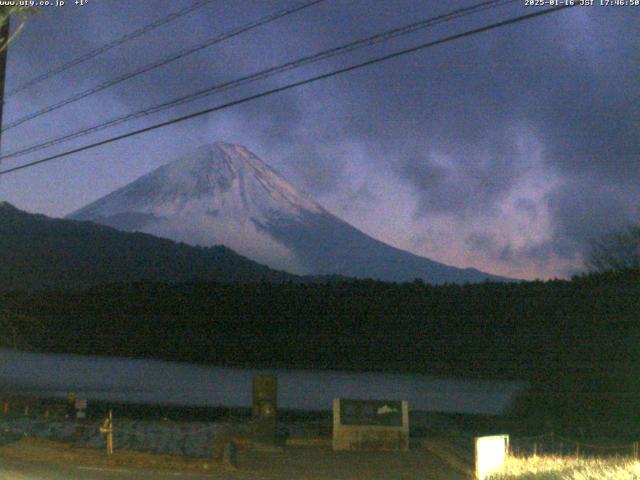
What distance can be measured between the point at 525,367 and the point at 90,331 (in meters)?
43.8

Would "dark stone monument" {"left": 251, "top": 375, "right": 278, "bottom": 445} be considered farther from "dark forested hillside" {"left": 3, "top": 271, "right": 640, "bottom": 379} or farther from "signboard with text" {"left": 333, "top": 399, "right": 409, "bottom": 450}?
"dark forested hillside" {"left": 3, "top": 271, "right": 640, "bottom": 379}

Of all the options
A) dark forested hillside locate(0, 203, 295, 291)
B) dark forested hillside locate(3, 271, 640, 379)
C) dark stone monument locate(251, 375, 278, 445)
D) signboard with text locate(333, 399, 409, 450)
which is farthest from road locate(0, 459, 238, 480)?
dark forested hillside locate(0, 203, 295, 291)

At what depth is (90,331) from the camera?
246ft

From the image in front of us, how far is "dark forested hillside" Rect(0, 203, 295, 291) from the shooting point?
110 metres

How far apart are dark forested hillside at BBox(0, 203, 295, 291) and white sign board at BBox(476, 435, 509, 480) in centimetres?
9234

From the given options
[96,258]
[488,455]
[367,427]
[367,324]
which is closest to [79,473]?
[488,455]

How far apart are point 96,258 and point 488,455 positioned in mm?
126067

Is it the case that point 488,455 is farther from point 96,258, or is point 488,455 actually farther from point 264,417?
point 96,258

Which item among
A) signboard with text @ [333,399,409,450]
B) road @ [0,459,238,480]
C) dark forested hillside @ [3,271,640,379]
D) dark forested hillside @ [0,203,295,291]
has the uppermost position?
dark forested hillside @ [0,203,295,291]

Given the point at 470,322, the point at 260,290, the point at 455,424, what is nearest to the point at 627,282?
the point at 470,322

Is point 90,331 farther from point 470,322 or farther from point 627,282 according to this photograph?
point 627,282

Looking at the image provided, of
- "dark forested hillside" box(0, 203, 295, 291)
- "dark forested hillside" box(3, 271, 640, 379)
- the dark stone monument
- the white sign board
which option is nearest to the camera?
the white sign board

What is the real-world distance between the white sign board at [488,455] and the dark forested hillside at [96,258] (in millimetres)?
92338

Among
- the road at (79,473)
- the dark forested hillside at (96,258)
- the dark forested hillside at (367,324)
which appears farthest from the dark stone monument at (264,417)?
the dark forested hillside at (96,258)
